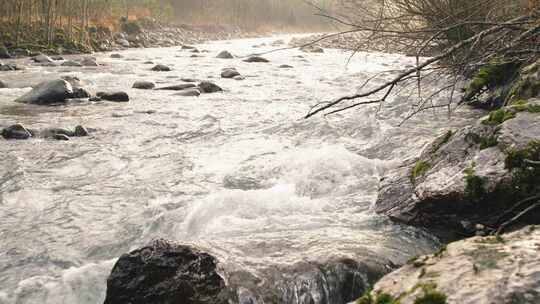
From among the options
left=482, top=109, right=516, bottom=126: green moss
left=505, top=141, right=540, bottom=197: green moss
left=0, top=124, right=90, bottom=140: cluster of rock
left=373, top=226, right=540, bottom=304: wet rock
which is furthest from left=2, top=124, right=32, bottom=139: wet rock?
left=373, top=226, right=540, bottom=304: wet rock

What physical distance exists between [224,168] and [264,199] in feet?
4.60

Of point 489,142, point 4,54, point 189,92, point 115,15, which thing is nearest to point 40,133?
point 189,92

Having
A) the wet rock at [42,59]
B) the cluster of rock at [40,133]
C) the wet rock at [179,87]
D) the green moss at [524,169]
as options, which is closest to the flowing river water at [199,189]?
the cluster of rock at [40,133]

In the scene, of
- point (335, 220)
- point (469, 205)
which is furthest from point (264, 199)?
point (469, 205)

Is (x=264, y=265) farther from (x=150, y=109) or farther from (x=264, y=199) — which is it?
(x=150, y=109)

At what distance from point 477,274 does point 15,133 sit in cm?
699

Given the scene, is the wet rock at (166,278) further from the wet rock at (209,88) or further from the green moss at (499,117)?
the wet rock at (209,88)

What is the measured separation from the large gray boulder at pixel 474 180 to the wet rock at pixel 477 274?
855mm

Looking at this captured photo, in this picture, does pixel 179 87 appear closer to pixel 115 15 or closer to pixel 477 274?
pixel 477 274

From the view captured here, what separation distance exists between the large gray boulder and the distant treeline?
1582mm

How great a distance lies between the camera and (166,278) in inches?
110

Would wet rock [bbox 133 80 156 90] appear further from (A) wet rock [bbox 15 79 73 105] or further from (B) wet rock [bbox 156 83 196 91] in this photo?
(A) wet rock [bbox 15 79 73 105]

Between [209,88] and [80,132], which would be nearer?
[80,132]

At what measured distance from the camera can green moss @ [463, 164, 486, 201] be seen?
10.9ft
